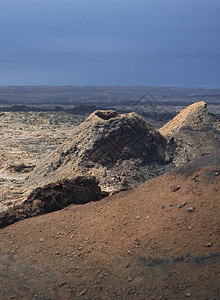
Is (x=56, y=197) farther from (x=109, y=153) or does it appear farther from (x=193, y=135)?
(x=193, y=135)

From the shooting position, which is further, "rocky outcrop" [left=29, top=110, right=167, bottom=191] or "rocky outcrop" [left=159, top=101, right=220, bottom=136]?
"rocky outcrop" [left=159, top=101, right=220, bottom=136]

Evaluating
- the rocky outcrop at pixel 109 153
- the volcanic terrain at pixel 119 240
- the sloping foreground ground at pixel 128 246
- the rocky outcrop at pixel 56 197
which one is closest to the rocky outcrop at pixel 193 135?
the rocky outcrop at pixel 109 153

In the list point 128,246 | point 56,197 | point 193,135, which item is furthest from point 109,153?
point 128,246

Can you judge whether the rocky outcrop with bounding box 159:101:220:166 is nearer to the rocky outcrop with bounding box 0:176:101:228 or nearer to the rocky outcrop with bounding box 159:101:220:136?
the rocky outcrop with bounding box 159:101:220:136

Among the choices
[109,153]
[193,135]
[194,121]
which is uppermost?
[194,121]

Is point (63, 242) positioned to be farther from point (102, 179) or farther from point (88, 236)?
point (102, 179)

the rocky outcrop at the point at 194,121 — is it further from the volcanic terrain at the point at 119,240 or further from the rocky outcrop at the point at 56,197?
the volcanic terrain at the point at 119,240

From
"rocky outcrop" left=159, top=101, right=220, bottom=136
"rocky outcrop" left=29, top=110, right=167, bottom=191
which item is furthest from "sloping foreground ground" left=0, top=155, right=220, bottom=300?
"rocky outcrop" left=159, top=101, right=220, bottom=136

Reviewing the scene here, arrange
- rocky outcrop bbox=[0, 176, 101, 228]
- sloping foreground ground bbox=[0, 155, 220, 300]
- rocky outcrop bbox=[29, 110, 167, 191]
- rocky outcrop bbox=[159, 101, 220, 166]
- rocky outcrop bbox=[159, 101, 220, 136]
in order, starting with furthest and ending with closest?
1. rocky outcrop bbox=[159, 101, 220, 136]
2. rocky outcrop bbox=[159, 101, 220, 166]
3. rocky outcrop bbox=[29, 110, 167, 191]
4. rocky outcrop bbox=[0, 176, 101, 228]
5. sloping foreground ground bbox=[0, 155, 220, 300]
